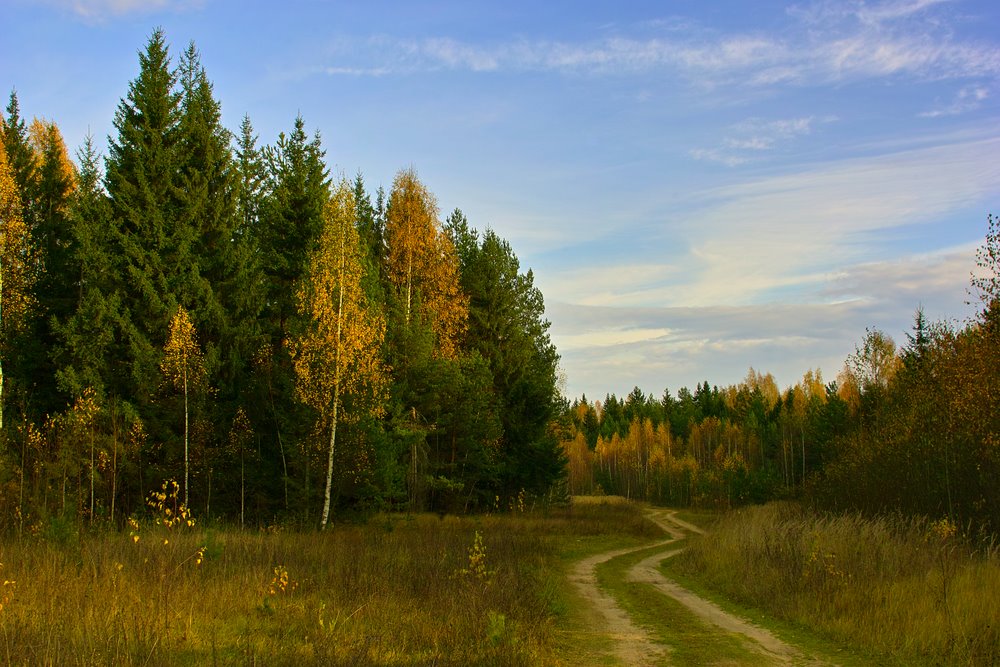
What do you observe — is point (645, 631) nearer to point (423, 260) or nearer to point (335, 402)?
point (335, 402)

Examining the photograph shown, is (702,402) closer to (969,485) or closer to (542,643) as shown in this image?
(969,485)

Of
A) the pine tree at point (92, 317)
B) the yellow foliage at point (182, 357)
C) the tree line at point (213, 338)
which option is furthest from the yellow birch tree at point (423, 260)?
the pine tree at point (92, 317)

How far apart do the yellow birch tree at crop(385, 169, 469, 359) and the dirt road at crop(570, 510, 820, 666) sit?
17239 mm

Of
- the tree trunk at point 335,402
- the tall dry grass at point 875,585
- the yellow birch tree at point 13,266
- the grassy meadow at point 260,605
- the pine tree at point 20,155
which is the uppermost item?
the pine tree at point 20,155

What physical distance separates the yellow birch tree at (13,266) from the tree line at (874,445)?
2825cm

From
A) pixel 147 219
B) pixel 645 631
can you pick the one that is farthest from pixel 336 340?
pixel 645 631

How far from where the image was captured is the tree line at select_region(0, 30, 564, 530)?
885 inches

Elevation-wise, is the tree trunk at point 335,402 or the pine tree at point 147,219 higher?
the pine tree at point 147,219

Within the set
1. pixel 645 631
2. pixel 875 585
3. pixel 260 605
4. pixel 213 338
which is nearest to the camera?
pixel 260 605

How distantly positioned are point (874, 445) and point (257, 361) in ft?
85.5

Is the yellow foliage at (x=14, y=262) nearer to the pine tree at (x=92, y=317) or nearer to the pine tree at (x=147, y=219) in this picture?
the pine tree at (x=92, y=317)

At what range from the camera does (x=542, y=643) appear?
376 inches

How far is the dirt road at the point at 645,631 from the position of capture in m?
9.53

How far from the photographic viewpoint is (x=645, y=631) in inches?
446
